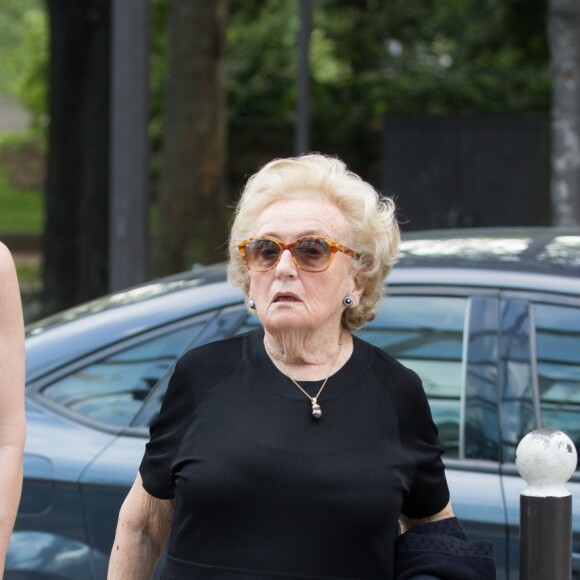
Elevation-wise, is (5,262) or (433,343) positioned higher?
(5,262)

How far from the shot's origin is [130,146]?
269 inches

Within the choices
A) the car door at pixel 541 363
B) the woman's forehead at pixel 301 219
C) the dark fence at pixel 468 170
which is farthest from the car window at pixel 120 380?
the dark fence at pixel 468 170

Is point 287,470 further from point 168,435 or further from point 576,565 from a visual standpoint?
point 576,565

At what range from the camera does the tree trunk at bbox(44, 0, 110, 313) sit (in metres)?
10.5

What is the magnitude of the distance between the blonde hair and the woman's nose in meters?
0.12

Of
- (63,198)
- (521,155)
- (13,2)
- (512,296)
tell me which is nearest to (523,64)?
(521,155)

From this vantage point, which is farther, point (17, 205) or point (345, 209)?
point (17, 205)

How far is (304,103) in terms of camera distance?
848 centimetres

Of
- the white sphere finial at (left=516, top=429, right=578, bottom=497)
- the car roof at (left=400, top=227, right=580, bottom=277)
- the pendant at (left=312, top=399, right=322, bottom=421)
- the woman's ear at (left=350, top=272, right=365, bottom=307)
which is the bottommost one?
the white sphere finial at (left=516, top=429, right=578, bottom=497)

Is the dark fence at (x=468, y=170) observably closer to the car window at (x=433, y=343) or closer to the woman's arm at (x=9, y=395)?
the car window at (x=433, y=343)

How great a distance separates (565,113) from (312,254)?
573 cm

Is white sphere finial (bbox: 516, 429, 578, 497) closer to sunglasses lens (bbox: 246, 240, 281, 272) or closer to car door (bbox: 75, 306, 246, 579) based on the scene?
sunglasses lens (bbox: 246, 240, 281, 272)

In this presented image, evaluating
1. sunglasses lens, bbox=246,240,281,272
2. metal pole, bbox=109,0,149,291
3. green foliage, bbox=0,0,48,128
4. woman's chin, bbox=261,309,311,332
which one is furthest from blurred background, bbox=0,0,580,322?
green foliage, bbox=0,0,48,128

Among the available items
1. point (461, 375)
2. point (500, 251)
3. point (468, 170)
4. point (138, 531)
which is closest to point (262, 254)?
point (138, 531)
